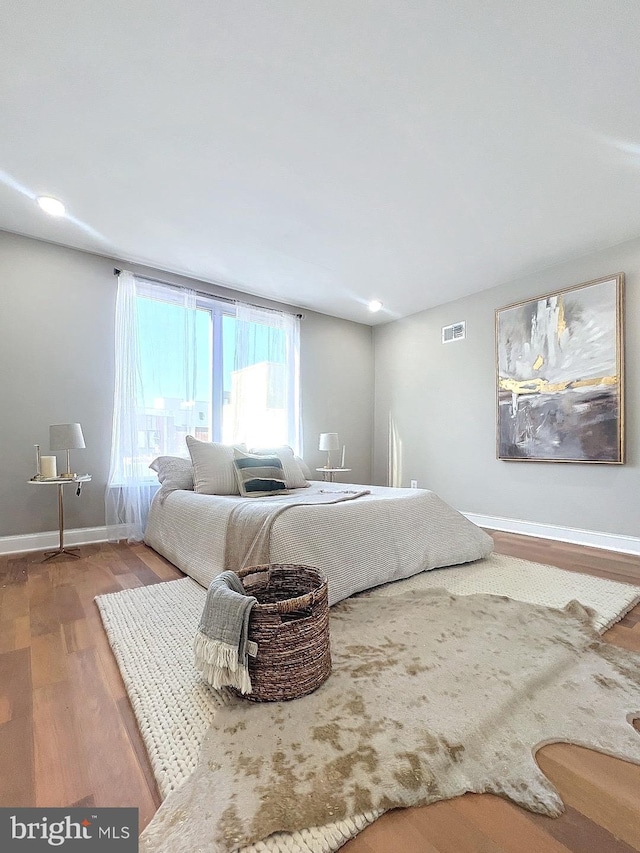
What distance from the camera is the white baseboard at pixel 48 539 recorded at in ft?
10.0

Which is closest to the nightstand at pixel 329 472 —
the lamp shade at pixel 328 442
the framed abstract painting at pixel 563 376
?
the lamp shade at pixel 328 442

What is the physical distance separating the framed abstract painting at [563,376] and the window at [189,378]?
2.30 metres

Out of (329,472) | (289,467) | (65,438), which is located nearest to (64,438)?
(65,438)

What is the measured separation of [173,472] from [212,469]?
410 millimetres

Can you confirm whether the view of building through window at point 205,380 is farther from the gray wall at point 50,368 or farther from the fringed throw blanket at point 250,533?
the fringed throw blanket at point 250,533

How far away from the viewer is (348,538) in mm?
2152

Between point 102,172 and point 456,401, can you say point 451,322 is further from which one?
point 102,172

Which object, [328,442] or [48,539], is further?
[328,442]

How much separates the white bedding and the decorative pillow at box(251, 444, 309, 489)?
816 mm

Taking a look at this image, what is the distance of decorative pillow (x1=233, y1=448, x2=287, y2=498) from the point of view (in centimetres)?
310

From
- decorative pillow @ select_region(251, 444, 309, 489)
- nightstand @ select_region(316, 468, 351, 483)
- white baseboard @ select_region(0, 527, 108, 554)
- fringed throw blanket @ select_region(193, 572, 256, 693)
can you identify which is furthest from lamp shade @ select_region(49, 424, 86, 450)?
nightstand @ select_region(316, 468, 351, 483)

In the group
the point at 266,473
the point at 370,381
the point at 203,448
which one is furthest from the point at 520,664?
Answer: the point at 370,381

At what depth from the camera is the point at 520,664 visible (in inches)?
57.8

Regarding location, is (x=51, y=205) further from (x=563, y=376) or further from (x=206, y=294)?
(x=563, y=376)
